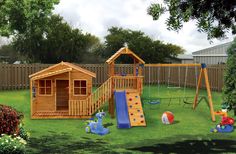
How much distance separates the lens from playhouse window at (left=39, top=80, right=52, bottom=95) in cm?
2183

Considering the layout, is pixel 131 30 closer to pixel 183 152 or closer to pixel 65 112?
pixel 65 112

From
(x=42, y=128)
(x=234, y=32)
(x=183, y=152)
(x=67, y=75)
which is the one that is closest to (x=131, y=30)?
(x=67, y=75)

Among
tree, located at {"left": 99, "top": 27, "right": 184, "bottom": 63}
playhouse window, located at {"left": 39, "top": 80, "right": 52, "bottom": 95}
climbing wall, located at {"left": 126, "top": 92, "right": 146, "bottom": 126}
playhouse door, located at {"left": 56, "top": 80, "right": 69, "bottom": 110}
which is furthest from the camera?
tree, located at {"left": 99, "top": 27, "right": 184, "bottom": 63}

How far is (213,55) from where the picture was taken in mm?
48750

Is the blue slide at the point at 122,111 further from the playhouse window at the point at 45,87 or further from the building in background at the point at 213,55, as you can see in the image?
the building in background at the point at 213,55

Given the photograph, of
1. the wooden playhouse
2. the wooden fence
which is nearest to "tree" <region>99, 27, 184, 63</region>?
the wooden fence

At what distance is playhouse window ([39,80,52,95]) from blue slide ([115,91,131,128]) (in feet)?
12.9

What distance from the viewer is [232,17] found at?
15.3ft

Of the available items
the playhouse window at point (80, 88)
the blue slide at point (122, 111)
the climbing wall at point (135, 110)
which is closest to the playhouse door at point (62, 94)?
the playhouse window at point (80, 88)

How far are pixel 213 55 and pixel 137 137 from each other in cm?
3565

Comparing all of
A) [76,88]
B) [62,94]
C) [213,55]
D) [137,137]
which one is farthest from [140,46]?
[137,137]

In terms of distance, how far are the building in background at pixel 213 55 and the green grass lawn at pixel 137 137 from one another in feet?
89.9

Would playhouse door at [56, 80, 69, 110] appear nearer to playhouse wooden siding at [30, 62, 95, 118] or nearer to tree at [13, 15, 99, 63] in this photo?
playhouse wooden siding at [30, 62, 95, 118]

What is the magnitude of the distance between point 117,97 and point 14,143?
1084cm
